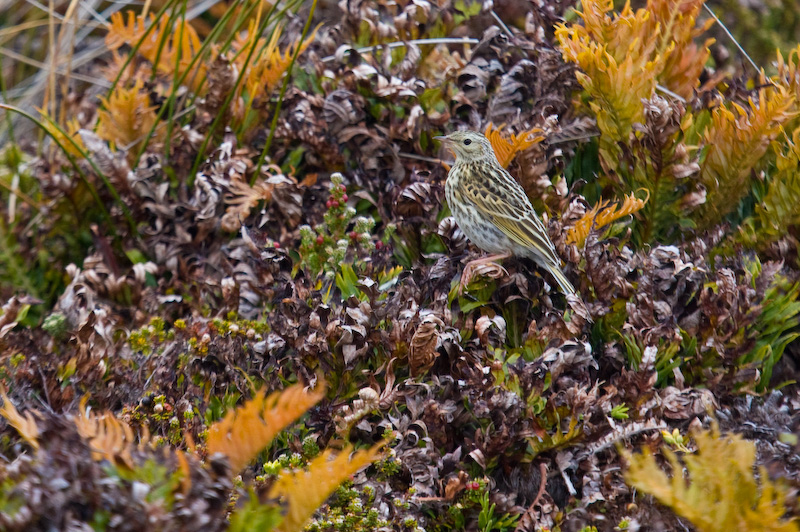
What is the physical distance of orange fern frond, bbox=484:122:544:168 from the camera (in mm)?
3984

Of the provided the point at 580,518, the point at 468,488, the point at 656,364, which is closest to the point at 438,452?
the point at 468,488

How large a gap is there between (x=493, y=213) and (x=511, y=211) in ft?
0.32

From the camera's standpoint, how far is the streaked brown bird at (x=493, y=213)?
3.74 meters

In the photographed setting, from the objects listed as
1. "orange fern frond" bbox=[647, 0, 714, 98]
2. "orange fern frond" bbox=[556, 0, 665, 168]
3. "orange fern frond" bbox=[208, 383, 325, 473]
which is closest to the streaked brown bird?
"orange fern frond" bbox=[556, 0, 665, 168]

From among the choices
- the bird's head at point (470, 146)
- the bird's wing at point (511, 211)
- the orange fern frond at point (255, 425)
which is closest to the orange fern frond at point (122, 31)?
the bird's head at point (470, 146)

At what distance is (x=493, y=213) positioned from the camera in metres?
3.90

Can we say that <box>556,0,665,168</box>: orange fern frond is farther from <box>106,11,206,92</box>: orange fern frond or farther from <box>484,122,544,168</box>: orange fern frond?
<box>106,11,206,92</box>: orange fern frond

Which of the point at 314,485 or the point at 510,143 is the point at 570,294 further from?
the point at 314,485

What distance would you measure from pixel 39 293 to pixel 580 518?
3.66 m

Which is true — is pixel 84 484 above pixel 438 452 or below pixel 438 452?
above

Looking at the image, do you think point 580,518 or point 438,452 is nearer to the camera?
point 580,518

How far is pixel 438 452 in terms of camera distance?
10.8 feet

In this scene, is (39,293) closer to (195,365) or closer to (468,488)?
→ (195,365)

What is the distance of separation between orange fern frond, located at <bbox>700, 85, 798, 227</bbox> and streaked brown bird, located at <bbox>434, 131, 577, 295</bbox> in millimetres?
1075
